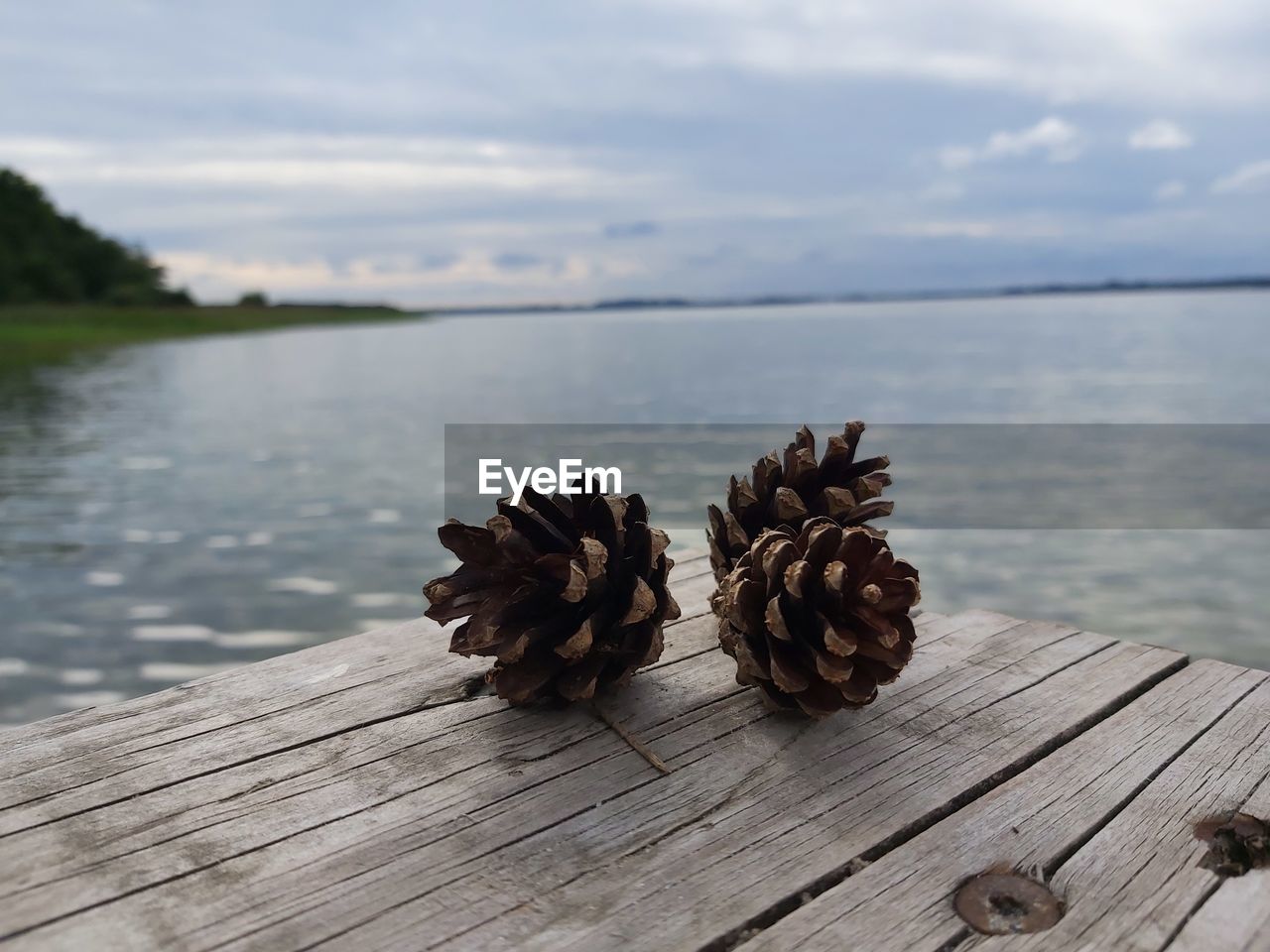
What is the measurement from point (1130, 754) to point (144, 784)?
1.90m

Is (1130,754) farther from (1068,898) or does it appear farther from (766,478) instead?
(766,478)

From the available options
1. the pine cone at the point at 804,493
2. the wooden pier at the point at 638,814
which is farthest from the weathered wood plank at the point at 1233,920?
the pine cone at the point at 804,493

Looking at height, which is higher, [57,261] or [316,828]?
[57,261]

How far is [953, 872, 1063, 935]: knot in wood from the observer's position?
4.51 ft

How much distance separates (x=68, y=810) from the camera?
165cm

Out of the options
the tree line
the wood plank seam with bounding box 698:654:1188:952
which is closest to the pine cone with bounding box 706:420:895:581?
the wood plank seam with bounding box 698:654:1188:952

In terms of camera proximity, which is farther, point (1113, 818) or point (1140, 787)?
point (1140, 787)

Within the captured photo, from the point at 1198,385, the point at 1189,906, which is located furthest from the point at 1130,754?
the point at 1198,385

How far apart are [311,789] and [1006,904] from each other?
1194 millimetres

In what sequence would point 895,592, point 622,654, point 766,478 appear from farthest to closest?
1. point 766,478
2. point 622,654
3. point 895,592

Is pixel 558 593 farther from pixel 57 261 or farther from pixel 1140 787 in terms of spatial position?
pixel 57 261

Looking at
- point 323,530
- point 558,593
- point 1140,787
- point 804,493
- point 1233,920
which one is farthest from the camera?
point 323,530

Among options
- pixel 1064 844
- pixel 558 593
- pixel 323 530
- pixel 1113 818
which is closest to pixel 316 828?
pixel 558 593

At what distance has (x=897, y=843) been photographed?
1.58 m
